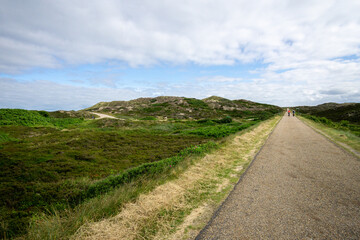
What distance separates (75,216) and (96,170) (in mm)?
6824

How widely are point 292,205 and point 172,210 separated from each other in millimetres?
3649

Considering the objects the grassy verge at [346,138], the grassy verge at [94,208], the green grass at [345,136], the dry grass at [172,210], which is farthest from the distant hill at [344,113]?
the grassy verge at [94,208]

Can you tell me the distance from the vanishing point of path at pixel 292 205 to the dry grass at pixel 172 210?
1.49 ft

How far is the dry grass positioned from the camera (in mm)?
3998

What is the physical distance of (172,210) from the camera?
5.07 m

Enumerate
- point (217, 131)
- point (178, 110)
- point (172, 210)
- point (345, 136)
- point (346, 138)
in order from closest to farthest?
point (172, 210) < point (346, 138) < point (345, 136) < point (217, 131) < point (178, 110)

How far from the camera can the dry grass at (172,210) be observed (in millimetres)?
3998

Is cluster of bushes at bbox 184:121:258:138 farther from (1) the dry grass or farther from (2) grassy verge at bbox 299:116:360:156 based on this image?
(1) the dry grass

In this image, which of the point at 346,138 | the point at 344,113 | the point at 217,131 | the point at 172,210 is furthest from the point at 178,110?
the point at 344,113

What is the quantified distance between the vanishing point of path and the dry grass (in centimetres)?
45

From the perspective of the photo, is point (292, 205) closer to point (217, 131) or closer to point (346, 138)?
point (346, 138)


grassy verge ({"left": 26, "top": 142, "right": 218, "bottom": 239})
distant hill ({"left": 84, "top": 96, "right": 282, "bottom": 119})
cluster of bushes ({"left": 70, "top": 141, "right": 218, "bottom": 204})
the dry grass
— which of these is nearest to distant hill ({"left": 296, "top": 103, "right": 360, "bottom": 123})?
distant hill ({"left": 84, "top": 96, "right": 282, "bottom": 119})

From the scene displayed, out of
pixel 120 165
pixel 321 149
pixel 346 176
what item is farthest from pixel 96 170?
pixel 321 149

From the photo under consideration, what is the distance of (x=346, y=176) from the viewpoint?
23.9 feet
